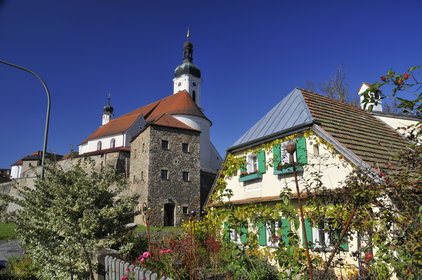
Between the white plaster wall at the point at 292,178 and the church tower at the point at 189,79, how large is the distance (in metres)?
44.6

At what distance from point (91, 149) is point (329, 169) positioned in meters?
41.7

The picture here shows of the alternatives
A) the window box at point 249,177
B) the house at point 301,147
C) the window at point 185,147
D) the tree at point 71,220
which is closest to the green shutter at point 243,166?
the house at point 301,147

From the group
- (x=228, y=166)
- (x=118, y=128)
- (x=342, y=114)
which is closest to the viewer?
(x=342, y=114)

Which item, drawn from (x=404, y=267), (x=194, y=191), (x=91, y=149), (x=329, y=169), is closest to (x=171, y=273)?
(x=404, y=267)

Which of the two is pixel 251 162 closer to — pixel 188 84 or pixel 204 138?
pixel 204 138

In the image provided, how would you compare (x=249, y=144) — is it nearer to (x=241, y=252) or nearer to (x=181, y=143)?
(x=241, y=252)

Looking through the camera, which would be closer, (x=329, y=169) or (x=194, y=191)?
(x=329, y=169)

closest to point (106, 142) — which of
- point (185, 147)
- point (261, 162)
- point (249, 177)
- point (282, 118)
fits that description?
point (185, 147)

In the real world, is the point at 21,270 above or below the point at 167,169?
below

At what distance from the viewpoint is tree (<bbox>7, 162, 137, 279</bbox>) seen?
6.34m

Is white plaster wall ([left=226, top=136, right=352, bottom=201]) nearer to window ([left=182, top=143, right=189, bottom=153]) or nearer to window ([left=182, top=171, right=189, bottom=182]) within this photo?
window ([left=182, top=171, right=189, bottom=182])

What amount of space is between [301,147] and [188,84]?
1868 inches

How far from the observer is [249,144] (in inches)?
447

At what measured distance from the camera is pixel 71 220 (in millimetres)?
6570
